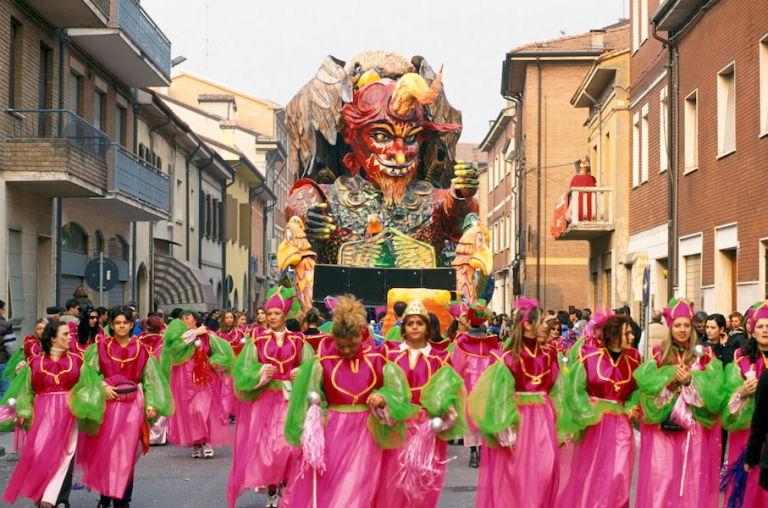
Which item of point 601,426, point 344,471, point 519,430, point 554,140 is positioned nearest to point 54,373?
point 344,471

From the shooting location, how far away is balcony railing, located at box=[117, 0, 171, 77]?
27719 mm

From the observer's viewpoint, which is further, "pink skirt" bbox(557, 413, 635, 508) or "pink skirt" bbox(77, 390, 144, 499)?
"pink skirt" bbox(77, 390, 144, 499)

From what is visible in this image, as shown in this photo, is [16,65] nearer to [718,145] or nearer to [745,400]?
[718,145]

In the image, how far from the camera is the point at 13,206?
23.4 meters

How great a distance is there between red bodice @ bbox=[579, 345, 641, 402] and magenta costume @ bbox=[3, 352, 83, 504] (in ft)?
13.1

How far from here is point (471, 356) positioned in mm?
14797

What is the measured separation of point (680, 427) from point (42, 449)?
15.8ft

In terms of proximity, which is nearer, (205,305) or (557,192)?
(205,305)

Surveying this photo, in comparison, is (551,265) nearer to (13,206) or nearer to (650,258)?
(650,258)

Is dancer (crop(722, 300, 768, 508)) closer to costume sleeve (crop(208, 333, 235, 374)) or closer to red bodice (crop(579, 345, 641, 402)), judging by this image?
red bodice (crop(579, 345, 641, 402))

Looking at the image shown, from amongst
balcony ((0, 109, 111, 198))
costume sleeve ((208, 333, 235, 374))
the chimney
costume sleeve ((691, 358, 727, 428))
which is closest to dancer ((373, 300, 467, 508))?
costume sleeve ((691, 358, 727, 428))

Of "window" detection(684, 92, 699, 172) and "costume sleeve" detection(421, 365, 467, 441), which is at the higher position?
"window" detection(684, 92, 699, 172)

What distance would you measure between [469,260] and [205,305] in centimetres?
2182

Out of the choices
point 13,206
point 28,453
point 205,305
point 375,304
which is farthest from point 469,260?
point 205,305
